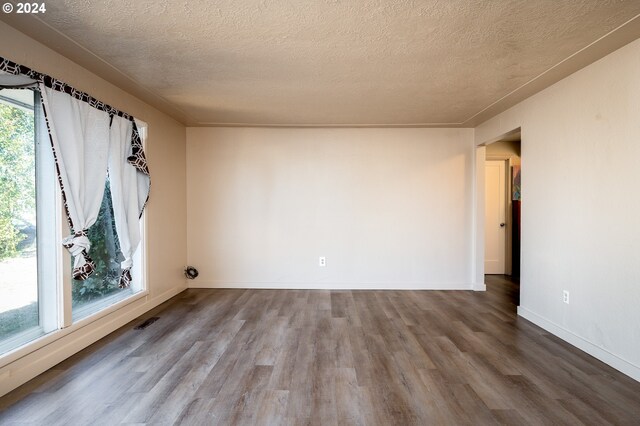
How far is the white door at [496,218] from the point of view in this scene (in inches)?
209

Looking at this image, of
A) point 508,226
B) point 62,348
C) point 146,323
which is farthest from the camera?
point 508,226

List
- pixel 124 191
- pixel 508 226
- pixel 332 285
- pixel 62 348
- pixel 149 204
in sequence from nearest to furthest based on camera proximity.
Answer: pixel 62 348, pixel 124 191, pixel 149 204, pixel 332 285, pixel 508 226

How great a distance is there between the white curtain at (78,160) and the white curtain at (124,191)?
195 mm

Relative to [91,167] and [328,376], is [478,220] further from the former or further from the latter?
[91,167]

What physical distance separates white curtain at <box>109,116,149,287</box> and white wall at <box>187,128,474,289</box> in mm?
1348

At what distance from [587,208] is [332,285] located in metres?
3.07

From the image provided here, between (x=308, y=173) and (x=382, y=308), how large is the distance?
7.16 ft

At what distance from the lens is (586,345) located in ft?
8.20

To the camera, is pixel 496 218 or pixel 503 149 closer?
pixel 503 149

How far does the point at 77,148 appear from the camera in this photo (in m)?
2.37

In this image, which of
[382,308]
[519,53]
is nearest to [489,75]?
[519,53]

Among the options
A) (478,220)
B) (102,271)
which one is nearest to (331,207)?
(478,220)

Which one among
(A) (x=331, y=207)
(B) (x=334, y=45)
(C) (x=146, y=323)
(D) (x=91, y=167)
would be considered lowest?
(C) (x=146, y=323)

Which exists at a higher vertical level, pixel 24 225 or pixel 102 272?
pixel 24 225
